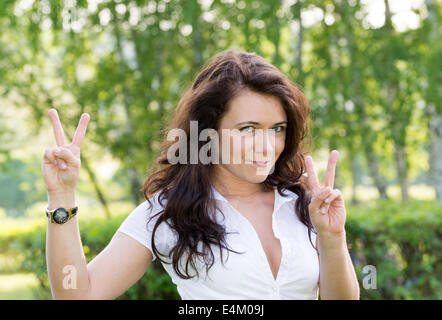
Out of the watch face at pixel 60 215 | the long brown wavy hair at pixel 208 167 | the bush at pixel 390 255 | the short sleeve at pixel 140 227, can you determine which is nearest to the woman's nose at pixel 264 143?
the long brown wavy hair at pixel 208 167

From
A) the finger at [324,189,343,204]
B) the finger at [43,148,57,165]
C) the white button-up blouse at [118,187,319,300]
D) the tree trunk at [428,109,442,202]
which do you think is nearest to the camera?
the finger at [43,148,57,165]

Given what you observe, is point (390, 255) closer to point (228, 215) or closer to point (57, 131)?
point (228, 215)

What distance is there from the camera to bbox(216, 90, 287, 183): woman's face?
75.1 inches

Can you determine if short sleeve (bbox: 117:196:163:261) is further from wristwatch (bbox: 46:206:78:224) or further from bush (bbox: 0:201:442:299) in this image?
bush (bbox: 0:201:442:299)

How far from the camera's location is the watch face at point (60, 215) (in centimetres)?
159

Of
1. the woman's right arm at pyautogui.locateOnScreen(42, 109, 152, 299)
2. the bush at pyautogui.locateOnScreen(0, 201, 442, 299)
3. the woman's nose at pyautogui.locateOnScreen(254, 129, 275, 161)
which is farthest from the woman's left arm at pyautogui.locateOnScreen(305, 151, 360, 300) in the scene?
the bush at pyautogui.locateOnScreen(0, 201, 442, 299)

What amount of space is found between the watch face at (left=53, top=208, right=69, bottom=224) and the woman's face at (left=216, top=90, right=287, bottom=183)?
67cm

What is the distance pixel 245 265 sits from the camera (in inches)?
72.5

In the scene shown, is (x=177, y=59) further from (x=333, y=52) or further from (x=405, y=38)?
(x=405, y=38)

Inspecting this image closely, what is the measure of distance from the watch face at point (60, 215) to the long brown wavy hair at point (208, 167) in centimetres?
37

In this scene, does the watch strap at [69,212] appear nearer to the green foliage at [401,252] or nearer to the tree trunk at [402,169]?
the green foliage at [401,252]

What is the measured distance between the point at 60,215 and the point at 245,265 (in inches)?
26.3

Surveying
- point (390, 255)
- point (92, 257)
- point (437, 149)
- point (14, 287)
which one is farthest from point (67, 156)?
point (14, 287)

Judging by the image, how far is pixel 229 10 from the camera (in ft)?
19.6
